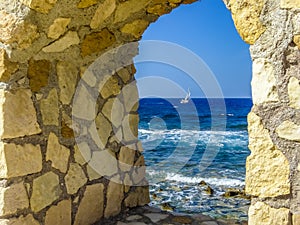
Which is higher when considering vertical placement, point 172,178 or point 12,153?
point 12,153

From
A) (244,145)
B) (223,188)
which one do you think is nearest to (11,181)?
(223,188)

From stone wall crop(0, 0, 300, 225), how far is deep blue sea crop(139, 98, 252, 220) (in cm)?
246

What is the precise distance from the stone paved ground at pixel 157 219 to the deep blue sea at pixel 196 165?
1.95 meters

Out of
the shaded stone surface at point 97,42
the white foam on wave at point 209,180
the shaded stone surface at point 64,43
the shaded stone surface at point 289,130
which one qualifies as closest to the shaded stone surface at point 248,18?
the shaded stone surface at point 289,130

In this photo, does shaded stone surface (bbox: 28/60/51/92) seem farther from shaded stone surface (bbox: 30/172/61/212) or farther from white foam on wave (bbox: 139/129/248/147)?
white foam on wave (bbox: 139/129/248/147)

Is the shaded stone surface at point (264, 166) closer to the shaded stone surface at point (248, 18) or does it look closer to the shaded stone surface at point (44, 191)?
the shaded stone surface at point (248, 18)

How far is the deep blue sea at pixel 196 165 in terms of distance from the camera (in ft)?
18.8

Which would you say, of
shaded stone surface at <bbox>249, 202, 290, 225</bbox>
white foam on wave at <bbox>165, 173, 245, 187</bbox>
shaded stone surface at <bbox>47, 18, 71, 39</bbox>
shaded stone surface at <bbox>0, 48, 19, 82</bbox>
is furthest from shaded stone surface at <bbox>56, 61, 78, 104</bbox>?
white foam on wave at <bbox>165, 173, 245, 187</bbox>

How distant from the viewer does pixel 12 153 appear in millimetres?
2189

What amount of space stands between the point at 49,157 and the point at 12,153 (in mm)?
306

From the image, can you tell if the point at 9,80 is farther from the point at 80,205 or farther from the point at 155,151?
the point at 155,151

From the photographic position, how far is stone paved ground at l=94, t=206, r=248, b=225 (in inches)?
116

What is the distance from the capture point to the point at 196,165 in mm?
11742

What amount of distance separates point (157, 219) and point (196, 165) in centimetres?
888
